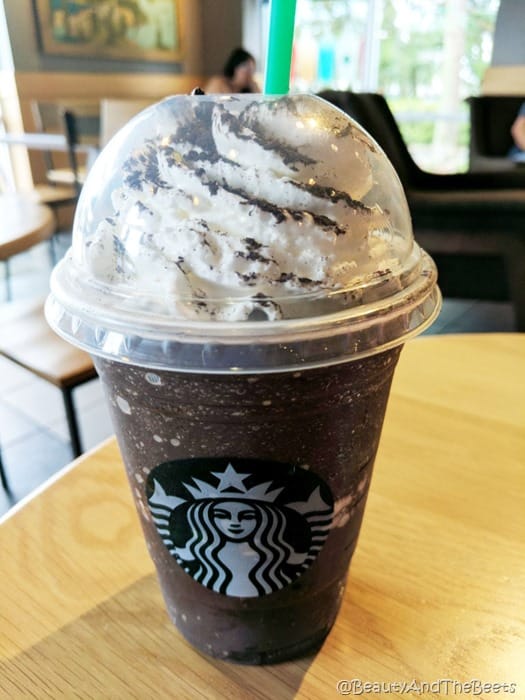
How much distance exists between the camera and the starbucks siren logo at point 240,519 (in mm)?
394

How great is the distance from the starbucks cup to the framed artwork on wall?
201 inches

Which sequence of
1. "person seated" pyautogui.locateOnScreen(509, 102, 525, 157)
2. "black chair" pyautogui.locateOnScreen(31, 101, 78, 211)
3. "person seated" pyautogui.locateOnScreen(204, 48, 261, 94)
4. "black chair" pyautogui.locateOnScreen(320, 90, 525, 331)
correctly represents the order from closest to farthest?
1. "black chair" pyautogui.locateOnScreen(320, 90, 525, 331)
2. "person seated" pyautogui.locateOnScreen(509, 102, 525, 157)
3. "black chair" pyautogui.locateOnScreen(31, 101, 78, 211)
4. "person seated" pyautogui.locateOnScreen(204, 48, 261, 94)

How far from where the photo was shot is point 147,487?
43 centimetres

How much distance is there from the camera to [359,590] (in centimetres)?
52

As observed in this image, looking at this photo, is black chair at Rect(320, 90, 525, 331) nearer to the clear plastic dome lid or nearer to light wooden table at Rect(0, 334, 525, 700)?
light wooden table at Rect(0, 334, 525, 700)

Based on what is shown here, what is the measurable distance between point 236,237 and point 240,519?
0.63 feet

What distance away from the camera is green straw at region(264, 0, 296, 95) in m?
0.37

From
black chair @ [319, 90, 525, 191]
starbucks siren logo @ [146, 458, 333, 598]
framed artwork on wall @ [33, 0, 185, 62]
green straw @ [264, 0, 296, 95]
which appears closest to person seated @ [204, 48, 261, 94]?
framed artwork on wall @ [33, 0, 185, 62]

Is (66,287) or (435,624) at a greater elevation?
(66,287)

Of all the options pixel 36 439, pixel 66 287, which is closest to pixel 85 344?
pixel 66 287

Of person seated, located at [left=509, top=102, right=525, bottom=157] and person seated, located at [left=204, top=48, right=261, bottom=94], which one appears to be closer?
person seated, located at [left=509, top=102, right=525, bottom=157]

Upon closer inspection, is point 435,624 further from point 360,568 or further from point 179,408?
point 179,408

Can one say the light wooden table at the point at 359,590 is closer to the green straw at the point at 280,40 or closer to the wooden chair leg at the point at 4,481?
the green straw at the point at 280,40

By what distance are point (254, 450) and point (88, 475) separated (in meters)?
0.35
